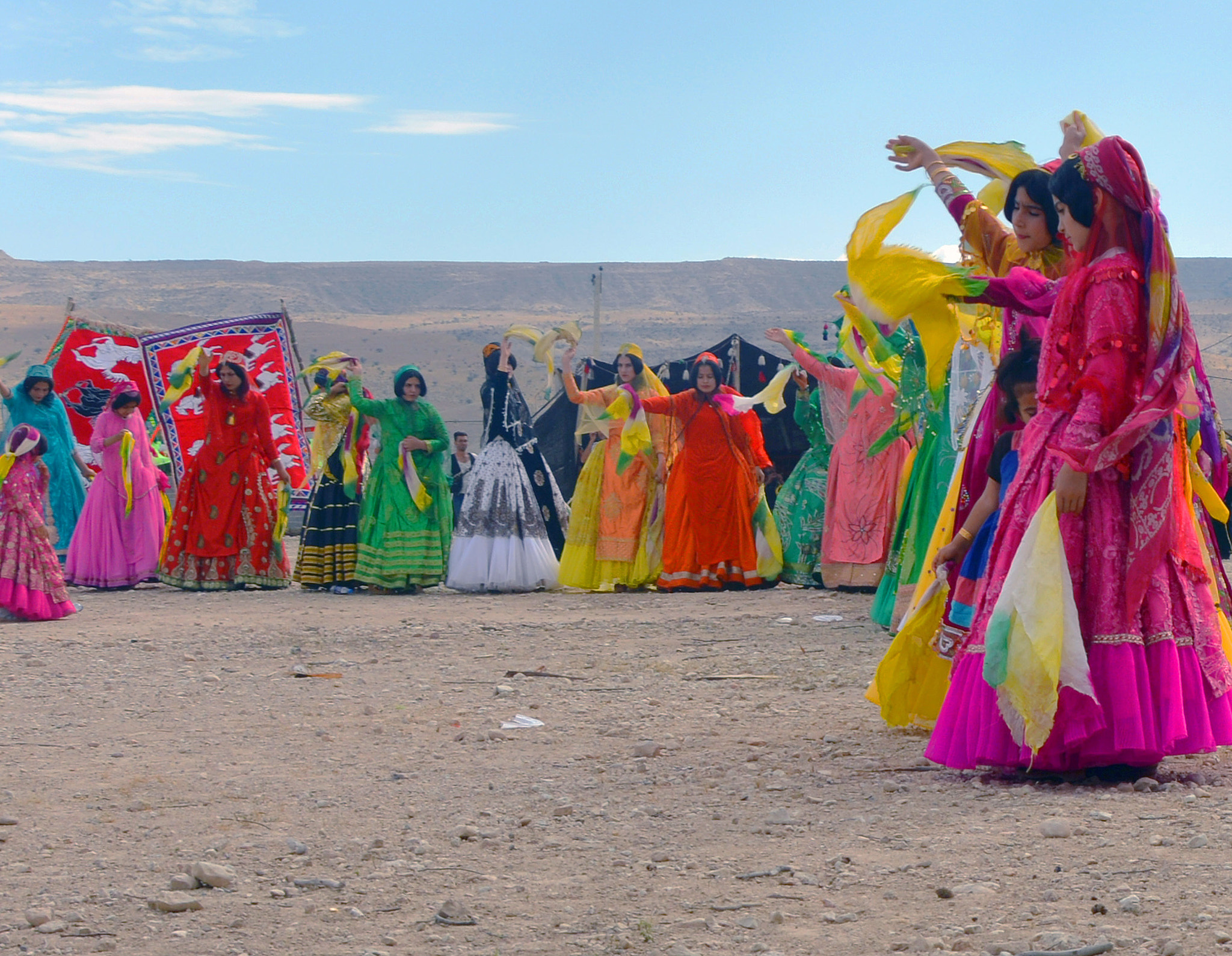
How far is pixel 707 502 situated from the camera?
10727 mm

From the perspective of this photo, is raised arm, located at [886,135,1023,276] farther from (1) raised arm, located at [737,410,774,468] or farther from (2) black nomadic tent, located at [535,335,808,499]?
(2) black nomadic tent, located at [535,335,808,499]

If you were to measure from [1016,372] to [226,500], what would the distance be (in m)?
7.77

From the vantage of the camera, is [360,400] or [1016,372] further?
[360,400]

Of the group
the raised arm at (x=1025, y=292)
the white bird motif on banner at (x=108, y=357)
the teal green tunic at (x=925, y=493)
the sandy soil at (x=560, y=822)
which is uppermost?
the white bird motif on banner at (x=108, y=357)

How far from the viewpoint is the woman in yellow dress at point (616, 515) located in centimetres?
1080

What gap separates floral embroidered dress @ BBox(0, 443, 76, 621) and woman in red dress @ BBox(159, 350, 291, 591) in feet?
6.60

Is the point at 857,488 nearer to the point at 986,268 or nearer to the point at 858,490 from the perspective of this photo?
the point at 858,490

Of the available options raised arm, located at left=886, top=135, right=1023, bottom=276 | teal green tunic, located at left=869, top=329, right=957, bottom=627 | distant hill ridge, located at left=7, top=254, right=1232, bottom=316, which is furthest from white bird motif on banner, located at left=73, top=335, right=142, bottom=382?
distant hill ridge, located at left=7, top=254, right=1232, bottom=316

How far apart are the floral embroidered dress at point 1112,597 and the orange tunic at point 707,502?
6.85 m

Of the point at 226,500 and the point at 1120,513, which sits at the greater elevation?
the point at 1120,513

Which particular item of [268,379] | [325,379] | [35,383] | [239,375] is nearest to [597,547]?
[325,379]

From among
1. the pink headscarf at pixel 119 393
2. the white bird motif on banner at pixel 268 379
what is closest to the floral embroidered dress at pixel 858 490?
the pink headscarf at pixel 119 393

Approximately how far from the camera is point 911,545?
645 centimetres

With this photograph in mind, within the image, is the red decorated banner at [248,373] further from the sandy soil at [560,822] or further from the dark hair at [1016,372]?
the dark hair at [1016,372]
